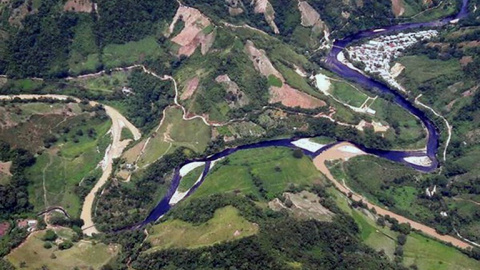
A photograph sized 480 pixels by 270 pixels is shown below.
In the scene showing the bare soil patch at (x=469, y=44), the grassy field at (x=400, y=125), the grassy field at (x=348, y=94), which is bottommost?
the grassy field at (x=400, y=125)

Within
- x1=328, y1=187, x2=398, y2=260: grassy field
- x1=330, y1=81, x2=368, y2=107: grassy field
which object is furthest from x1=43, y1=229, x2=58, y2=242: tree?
x1=330, y1=81, x2=368, y2=107: grassy field

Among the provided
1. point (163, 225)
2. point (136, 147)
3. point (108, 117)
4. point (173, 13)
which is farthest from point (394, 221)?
point (173, 13)

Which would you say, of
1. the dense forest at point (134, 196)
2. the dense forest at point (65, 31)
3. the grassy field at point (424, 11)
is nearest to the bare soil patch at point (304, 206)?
the dense forest at point (134, 196)

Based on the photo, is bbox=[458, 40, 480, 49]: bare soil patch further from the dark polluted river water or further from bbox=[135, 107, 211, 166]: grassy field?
bbox=[135, 107, 211, 166]: grassy field

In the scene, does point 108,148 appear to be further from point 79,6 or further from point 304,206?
point 304,206

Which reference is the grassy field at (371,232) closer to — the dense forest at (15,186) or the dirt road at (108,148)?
the dirt road at (108,148)

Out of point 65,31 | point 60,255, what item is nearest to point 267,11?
point 65,31

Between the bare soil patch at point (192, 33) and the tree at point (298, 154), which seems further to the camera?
the bare soil patch at point (192, 33)
